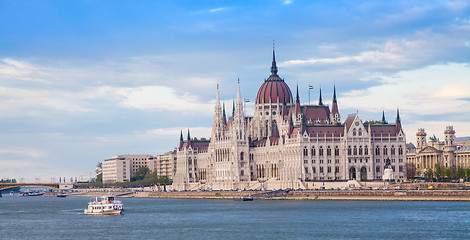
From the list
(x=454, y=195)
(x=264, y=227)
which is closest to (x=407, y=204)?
(x=454, y=195)

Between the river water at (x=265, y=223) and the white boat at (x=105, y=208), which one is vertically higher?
the white boat at (x=105, y=208)

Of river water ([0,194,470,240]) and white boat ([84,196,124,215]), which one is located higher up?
white boat ([84,196,124,215])

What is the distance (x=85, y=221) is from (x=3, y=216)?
30505 millimetres

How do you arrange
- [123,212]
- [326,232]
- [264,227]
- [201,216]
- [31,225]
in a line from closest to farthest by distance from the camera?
1. [326,232]
2. [264,227]
3. [31,225]
4. [201,216]
5. [123,212]

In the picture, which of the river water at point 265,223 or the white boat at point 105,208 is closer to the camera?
the river water at point 265,223

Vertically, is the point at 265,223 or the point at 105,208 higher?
the point at 105,208

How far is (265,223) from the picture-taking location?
138m

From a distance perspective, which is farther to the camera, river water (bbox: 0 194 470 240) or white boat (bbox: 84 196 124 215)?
white boat (bbox: 84 196 124 215)

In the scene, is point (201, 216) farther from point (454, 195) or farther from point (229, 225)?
point (454, 195)

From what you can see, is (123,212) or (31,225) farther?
(123,212)

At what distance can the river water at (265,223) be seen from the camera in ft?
399

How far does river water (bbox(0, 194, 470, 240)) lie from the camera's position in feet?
399

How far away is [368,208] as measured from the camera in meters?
163

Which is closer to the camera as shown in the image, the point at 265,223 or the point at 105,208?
the point at 265,223
